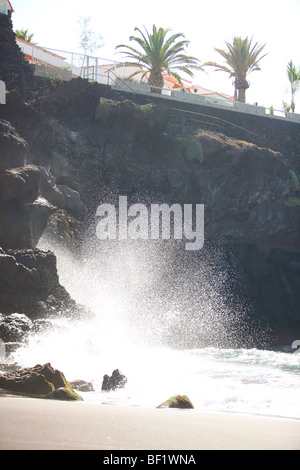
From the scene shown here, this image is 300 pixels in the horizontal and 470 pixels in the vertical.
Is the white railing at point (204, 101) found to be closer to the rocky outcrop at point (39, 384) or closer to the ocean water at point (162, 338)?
the ocean water at point (162, 338)

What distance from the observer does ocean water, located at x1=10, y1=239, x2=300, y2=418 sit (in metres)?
10.2

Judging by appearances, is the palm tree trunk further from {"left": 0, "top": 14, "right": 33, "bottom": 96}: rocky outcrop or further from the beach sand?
the beach sand

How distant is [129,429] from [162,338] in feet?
65.0

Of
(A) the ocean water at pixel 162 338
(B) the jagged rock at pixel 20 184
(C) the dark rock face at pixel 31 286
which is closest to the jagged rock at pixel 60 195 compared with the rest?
(A) the ocean water at pixel 162 338

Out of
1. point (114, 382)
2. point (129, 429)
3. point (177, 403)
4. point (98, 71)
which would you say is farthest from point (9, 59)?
point (129, 429)

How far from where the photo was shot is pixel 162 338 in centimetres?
2525

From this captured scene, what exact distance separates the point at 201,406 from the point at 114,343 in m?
10.5

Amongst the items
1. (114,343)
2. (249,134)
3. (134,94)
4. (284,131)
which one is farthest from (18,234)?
(284,131)

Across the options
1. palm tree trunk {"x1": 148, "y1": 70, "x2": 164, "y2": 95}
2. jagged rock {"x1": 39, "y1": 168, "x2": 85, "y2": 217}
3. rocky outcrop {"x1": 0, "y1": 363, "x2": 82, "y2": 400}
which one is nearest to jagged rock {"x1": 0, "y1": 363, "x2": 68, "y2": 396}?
rocky outcrop {"x1": 0, "y1": 363, "x2": 82, "y2": 400}

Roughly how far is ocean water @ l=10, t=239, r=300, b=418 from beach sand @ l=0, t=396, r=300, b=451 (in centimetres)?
138

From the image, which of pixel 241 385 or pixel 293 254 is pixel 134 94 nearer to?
pixel 293 254

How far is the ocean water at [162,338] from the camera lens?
33.5ft

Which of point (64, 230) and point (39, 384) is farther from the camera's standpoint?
point (64, 230)

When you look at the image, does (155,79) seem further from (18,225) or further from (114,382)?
(114,382)
